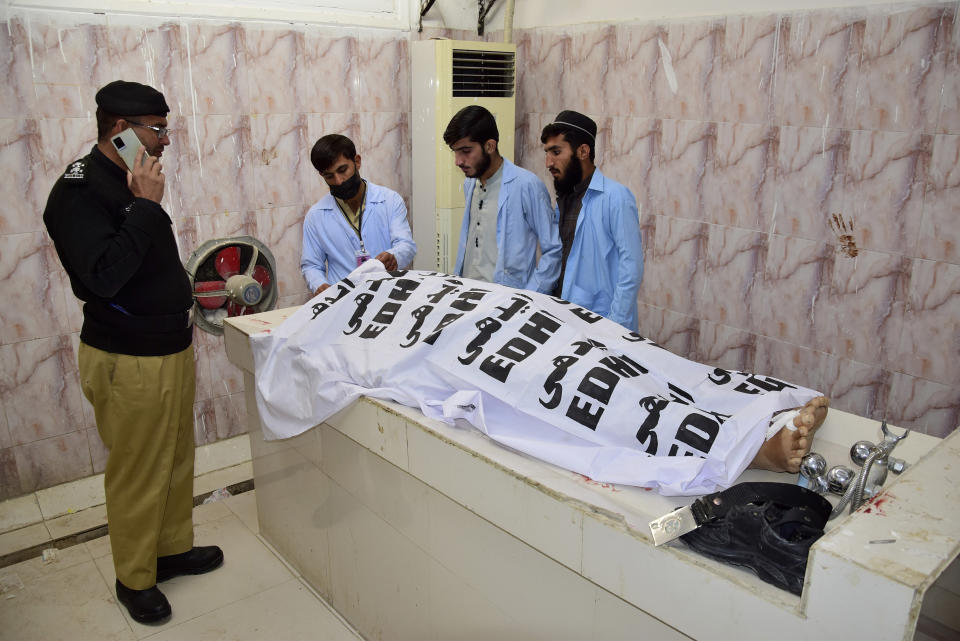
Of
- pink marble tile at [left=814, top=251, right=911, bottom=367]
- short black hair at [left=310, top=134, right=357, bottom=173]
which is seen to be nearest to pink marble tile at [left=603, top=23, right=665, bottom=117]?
pink marble tile at [left=814, top=251, right=911, bottom=367]

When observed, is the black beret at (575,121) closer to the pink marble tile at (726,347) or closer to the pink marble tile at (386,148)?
the pink marble tile at (726,347)

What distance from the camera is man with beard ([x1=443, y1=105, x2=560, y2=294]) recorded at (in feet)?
9.85

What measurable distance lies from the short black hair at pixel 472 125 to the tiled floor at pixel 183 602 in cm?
189

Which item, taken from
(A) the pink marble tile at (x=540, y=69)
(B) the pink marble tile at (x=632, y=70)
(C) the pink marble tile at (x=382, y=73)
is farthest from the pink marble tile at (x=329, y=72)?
(B) the pink marble tile at (x=632, y=70)

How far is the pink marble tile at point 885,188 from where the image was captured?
2.74m

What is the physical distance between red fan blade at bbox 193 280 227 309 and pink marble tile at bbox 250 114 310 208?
491mm

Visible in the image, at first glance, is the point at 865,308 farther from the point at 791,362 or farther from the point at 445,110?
the point at 445,110

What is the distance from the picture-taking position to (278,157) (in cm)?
373

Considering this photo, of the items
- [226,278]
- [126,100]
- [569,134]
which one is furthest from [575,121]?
[226,278]

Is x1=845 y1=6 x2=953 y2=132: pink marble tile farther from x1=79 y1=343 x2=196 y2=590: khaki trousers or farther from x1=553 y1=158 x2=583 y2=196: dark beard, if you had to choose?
x1=79 y1=343 x2=196 y2=590: khaki trousers

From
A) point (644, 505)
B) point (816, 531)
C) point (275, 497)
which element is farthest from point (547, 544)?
point (275, 497)

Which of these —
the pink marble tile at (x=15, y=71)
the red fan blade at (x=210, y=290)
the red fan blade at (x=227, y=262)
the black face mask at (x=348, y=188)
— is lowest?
the red fan blade at (x=210, y=290)

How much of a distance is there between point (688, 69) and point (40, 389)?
132 inches

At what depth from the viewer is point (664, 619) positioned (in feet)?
4.42
